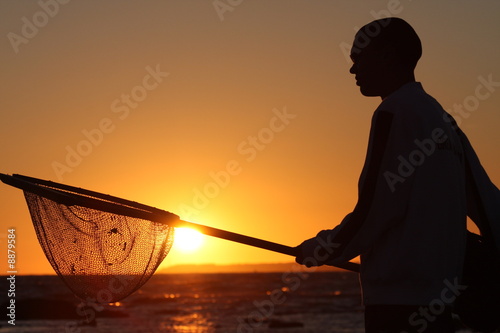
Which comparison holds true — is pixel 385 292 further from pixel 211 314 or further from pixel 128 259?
pixel 211 314

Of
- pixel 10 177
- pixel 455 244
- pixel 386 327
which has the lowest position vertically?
pixel 386 327

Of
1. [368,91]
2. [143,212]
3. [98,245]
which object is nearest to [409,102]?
[368,91]

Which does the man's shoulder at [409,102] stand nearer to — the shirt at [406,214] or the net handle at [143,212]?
the shirt at [406,214]

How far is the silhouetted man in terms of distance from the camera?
297 cm

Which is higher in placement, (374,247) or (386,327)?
(374,247)

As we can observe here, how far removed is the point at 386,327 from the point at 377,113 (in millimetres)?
919

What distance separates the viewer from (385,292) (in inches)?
119

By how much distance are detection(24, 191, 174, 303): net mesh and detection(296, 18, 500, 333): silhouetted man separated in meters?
2.17

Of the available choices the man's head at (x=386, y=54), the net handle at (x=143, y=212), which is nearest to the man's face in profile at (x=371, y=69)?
the man's head at (x=386, y=54)

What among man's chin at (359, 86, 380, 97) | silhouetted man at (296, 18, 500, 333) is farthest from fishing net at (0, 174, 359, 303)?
silhouetted man at (296, 18, 500, 333)

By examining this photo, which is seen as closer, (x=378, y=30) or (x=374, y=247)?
(x=374, y=247)

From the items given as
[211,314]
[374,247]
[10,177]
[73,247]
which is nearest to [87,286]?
[73,247]

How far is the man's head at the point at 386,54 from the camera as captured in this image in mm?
3277

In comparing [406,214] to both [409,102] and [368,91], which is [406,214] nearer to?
[409,102]
